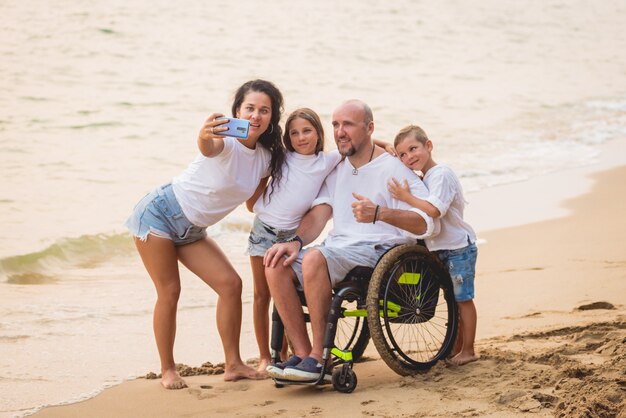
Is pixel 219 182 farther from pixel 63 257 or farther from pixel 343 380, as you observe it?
pixel 63 257

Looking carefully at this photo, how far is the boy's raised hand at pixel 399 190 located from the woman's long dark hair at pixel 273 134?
59cm

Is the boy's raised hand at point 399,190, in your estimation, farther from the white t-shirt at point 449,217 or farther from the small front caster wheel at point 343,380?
the small front caster wheel at point 343,380

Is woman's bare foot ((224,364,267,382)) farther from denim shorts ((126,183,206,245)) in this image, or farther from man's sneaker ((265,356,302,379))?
denim shorts ((126,183,206,245))

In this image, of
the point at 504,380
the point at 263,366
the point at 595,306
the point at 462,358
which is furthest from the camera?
the point at 595,306

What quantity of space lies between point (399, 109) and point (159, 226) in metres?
12.5

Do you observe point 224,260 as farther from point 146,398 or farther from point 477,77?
point 477,77

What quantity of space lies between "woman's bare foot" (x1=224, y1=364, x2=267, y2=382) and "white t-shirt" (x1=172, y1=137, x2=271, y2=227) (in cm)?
76

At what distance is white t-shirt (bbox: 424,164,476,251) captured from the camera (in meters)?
4.60

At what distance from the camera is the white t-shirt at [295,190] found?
4.78m

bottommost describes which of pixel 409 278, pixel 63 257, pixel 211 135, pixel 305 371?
pixel 305 371

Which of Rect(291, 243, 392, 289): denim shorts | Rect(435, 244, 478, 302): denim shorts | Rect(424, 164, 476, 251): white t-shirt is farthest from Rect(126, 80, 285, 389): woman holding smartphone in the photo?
Rect(435, 244, 478, 302): denim shorts

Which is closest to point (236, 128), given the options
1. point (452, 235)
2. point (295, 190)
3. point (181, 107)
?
point (295, 190)

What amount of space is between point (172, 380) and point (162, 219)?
82 centimetres

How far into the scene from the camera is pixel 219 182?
4.59 metres
